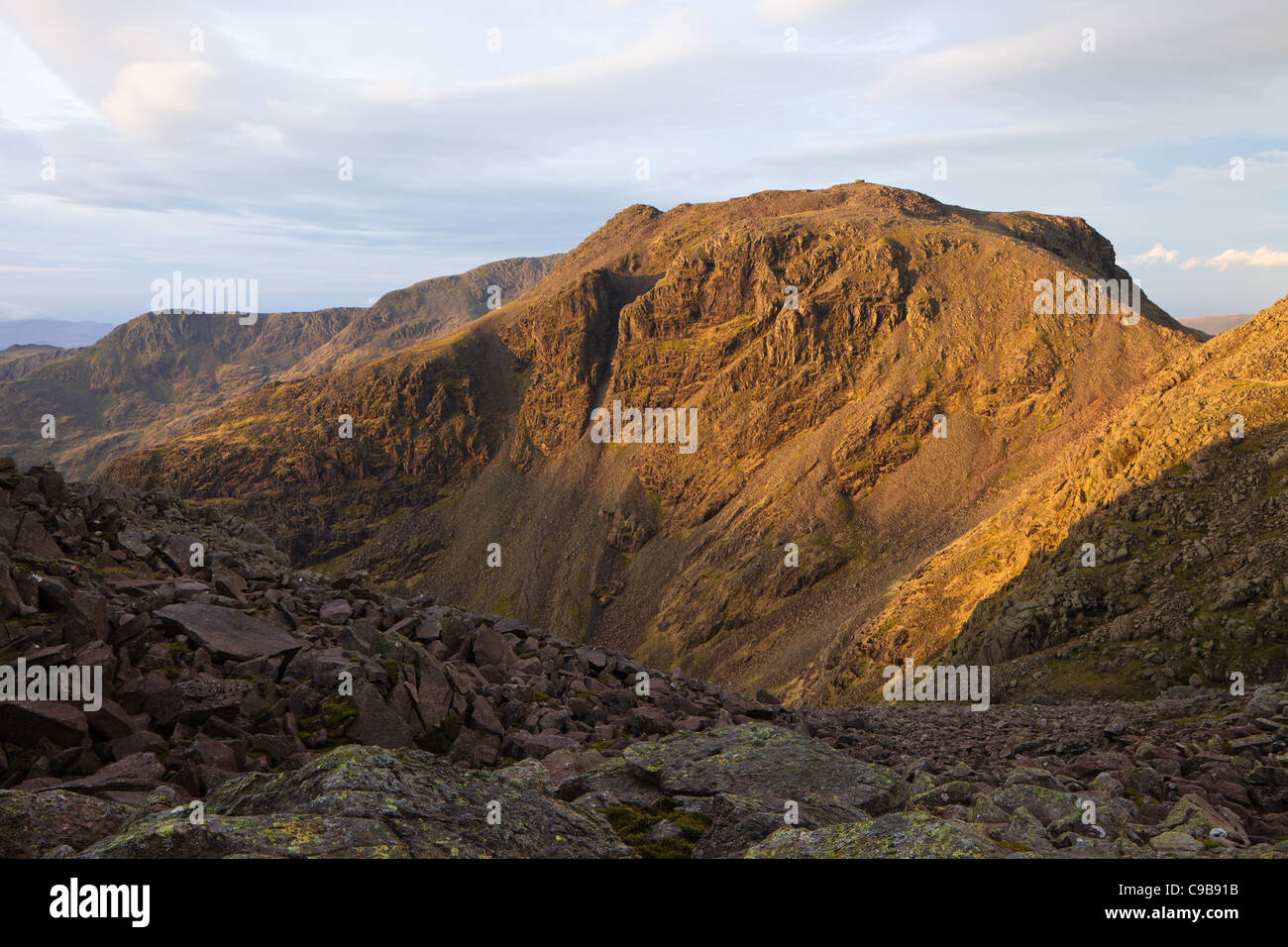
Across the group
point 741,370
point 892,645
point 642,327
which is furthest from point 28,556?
point 642,327

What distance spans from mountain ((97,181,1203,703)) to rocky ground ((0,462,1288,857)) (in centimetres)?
4620

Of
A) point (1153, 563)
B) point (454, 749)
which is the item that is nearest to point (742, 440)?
point (1153, 563)

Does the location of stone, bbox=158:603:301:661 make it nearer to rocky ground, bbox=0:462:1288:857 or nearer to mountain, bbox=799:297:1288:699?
rocky ground, bbox=0:462:1288:857

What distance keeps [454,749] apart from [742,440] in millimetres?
123123

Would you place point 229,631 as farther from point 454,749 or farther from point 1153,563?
point 1153,563

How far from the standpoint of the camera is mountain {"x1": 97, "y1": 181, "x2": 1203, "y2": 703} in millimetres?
99562

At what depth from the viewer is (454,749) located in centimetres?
1474

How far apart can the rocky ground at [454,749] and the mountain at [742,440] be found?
4620cm

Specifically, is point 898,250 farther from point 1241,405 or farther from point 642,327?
point 1241,405

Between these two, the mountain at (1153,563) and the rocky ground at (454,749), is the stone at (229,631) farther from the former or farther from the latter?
the mountain at (1153,563)

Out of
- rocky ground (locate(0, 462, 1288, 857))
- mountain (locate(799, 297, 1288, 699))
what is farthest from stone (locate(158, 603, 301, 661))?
→ mountain (locate(799, 297, 1288, 699))
